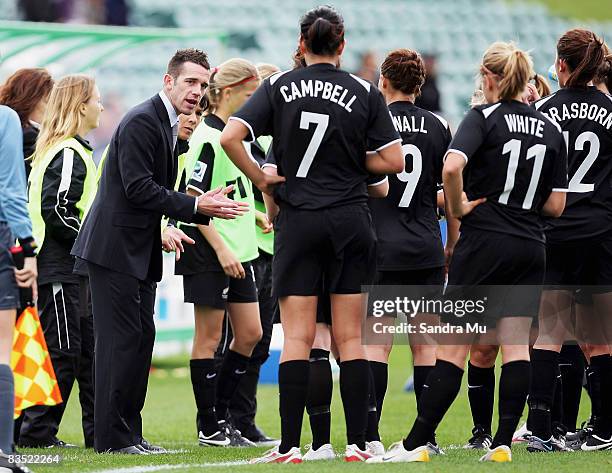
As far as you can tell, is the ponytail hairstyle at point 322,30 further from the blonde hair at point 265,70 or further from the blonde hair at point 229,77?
the blonde hair at point 265,70

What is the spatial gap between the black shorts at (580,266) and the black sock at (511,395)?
39.0 inches

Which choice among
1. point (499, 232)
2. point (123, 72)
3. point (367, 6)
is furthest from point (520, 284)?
point (367, 6)

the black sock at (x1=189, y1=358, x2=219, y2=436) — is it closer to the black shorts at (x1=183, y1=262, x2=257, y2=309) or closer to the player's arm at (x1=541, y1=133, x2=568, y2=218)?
the black shorts at (x1=183, y1=262, x2=257, y2=309)

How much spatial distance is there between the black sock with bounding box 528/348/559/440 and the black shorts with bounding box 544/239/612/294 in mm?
497

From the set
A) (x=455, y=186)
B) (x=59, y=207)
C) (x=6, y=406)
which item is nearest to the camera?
(x=6, y=406)

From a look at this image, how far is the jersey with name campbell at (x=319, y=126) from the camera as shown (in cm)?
568

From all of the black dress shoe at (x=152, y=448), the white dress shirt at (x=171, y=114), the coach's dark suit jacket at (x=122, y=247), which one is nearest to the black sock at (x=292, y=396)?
the coach's dark suit jacket at (x=122, y=247)

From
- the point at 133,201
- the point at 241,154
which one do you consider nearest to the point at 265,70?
the point at 133,201

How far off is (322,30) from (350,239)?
1025 mm

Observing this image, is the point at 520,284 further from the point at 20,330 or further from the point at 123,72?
the point at 123,72

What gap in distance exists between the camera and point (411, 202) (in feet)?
21.6

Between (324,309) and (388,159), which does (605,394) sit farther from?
(388,159)

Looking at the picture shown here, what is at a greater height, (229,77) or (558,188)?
(229,77)

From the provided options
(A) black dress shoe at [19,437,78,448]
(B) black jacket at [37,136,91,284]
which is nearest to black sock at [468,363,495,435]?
(A) black dress shoe at [19,437,78,448]
